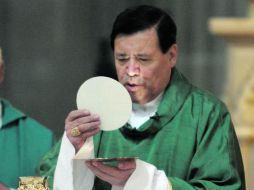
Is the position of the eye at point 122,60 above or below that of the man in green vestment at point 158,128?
above

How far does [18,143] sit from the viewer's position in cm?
328

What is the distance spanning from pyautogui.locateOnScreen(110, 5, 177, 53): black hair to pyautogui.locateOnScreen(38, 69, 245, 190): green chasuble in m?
0.11

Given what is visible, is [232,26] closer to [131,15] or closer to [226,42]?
[226,42]

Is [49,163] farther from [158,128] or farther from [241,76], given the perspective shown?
[241,76]

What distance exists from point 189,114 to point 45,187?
0.48 m

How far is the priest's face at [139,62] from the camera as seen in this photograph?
288cm

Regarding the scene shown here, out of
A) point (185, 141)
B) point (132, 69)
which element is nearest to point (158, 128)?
point (185, 141)

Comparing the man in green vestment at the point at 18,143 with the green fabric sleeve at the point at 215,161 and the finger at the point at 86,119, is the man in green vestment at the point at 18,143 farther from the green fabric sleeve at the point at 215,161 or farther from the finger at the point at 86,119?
the green fabric sleeve at the point at 215,161

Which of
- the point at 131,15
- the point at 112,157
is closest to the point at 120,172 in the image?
the point at 112,157

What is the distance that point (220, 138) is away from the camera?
2.89 metres

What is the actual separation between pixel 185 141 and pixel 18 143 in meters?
0.64

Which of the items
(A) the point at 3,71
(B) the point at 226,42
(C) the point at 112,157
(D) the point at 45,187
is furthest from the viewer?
(B) the point at 226,42

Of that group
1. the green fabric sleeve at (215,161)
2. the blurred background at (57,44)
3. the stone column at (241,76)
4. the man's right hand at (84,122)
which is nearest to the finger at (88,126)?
the man's right hand at (84,122)

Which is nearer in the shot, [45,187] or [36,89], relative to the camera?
[45,187]
